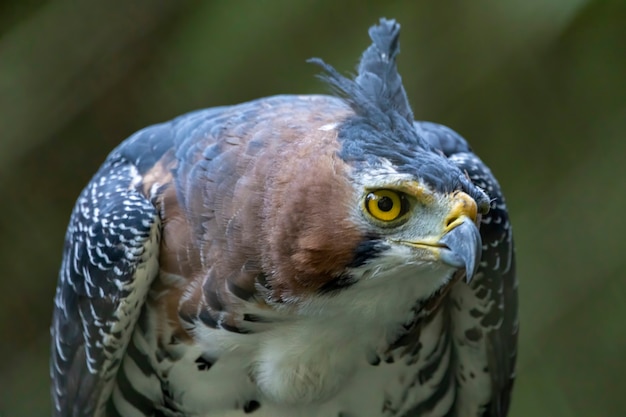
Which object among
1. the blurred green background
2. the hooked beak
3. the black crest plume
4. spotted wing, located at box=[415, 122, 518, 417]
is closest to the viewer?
the hooked beak

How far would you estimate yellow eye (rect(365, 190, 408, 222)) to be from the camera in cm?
285

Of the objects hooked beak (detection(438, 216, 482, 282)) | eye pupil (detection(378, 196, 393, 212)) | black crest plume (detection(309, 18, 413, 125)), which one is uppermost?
black crest plume (detection(309, 18, 413, 125))

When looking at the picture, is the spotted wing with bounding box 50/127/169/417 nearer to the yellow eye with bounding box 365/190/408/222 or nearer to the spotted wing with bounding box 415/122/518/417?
the yellow eye with bounding box 365/190/408/222

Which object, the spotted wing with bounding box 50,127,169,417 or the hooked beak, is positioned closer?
the hooked beak

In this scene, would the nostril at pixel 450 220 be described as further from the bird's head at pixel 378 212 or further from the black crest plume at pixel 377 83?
the black crest plume at pixel 377 83

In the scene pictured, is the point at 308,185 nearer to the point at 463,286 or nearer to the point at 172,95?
the point at 463,286

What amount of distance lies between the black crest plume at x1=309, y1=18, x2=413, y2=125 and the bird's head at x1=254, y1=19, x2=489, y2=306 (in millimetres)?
15

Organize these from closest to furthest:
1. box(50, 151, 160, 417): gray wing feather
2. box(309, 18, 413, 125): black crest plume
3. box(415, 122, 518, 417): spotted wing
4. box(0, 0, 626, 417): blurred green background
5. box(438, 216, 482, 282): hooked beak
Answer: box(438, 216, 482, 282): hooked beak → box(309, 18, 413, 125): black crest plume → box(50, 151, 160, 417): gray wing feather → box(415, 122, 518, 417): spotted wing → box(0, 0, 626, 417): blurred green background

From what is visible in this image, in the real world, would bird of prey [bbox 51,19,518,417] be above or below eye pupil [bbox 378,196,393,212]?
below

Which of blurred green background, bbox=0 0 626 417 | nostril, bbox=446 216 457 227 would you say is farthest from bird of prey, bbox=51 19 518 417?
blurred green background, bbox=0 0 626 417

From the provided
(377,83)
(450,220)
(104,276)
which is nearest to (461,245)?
(450,220)

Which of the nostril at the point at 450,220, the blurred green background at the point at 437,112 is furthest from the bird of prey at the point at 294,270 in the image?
the blurred green background at the point at 437,112

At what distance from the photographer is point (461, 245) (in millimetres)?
2760

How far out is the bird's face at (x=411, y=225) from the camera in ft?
9.12
